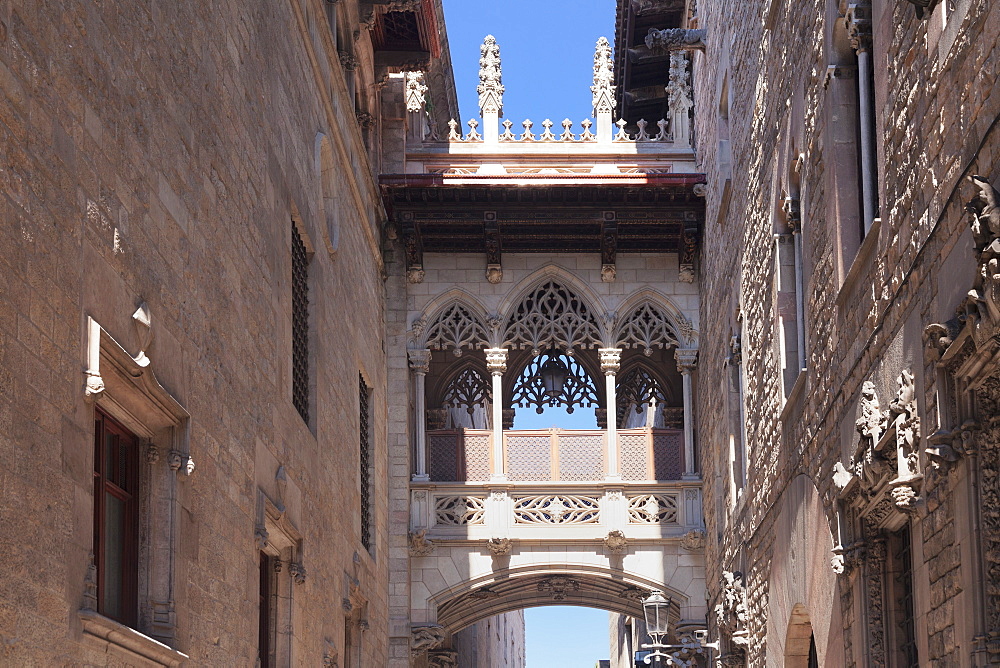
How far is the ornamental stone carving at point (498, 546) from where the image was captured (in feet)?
61.3

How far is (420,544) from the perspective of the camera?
18.6 m

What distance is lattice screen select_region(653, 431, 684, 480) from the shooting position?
19.2 metres

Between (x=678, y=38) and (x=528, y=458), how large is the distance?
5.60 metres

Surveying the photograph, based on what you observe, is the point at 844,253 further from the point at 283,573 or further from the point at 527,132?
the point at 527,132

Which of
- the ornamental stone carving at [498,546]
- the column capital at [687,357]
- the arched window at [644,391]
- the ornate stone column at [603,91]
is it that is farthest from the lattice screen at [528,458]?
the ornate stone column at [603,91]

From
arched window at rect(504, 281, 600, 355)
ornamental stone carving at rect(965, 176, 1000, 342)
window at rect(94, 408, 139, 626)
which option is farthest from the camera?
arched window at rect(504, 281, 600, 355)

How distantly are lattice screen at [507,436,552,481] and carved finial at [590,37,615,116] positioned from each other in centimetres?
469

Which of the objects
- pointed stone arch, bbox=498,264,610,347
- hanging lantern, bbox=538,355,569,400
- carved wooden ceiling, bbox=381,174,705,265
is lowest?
hanging lantern, bbox=538,355,569,400

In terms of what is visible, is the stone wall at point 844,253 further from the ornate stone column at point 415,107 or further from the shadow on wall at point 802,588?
the ornate stone column at point 415,107

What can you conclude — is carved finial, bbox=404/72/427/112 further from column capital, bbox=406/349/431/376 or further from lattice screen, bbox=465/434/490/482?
lattice screen, bbox=465/434/490/482

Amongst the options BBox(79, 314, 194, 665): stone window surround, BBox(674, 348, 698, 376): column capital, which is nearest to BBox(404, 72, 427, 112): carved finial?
BBox(674, 348, 698, 376): column capital

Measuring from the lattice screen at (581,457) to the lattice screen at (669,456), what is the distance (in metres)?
0.72

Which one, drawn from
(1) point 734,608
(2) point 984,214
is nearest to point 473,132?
(1) point 734,608

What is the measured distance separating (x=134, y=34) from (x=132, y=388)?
6.13 feet
